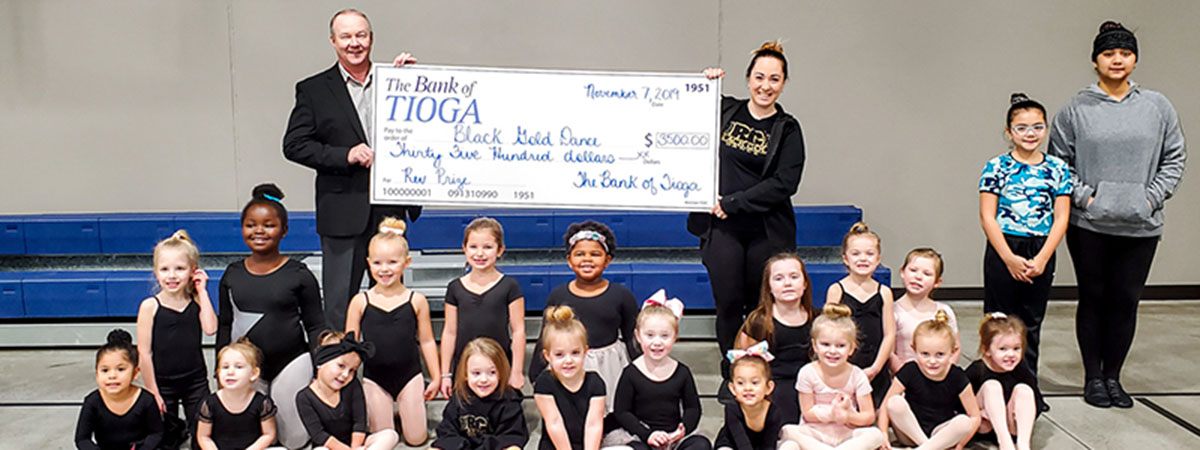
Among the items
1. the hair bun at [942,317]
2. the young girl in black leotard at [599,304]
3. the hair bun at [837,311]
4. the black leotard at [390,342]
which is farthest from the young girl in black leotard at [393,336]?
the hair bun at [942,317]

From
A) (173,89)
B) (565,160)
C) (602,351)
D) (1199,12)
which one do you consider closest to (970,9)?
(1199,12)

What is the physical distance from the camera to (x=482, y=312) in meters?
3.59

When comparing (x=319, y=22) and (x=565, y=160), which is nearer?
(x=565, y=160)

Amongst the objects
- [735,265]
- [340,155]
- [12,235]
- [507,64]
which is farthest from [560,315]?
[12,235]

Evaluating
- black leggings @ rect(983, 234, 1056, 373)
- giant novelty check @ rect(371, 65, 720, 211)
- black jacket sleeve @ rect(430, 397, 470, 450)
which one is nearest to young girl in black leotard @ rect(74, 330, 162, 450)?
black jacket sleeve @ rect(430, 397, 470, 450)

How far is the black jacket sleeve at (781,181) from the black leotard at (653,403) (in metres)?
0.79

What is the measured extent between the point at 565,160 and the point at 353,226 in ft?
3.01

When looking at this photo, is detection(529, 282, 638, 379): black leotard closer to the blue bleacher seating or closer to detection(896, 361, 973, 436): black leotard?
detection(896, 361, 973, 436): black leotard

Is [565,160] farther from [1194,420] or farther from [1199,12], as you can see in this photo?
[1199,12]

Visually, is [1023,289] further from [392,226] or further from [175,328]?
[175,328]

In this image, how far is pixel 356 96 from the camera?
369cm

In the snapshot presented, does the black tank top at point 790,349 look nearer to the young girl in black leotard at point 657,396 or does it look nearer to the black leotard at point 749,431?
the black leotard at point 749,431

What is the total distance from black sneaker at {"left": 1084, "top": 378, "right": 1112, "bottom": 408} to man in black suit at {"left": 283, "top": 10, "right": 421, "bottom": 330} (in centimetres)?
308

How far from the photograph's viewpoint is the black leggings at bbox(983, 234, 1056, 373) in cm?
361
